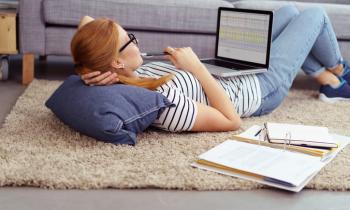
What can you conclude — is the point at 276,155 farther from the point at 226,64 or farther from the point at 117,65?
the point at 226,64

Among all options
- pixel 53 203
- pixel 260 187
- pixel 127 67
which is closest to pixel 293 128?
pixel 260 187

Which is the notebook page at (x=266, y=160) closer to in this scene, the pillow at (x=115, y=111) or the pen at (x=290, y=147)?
the pen at (x=290, y=147)

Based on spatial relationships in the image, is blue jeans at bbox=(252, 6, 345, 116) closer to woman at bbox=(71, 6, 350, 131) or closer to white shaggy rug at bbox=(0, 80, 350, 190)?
woman at bbox=(71, 6, 350, 131)

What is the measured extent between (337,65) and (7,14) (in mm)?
1578

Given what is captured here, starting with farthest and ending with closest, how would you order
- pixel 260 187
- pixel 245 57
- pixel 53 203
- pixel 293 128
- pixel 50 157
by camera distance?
pixel 245 57
pixel 293 128
pixel 50 157
pixel 260 187
pixel 53 203

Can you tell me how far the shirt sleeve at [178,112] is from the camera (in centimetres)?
166

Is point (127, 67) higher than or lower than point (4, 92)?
higher

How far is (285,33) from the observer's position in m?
2.22

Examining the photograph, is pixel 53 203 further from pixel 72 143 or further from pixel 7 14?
pixel 7 14

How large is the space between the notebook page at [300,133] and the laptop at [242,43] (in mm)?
300

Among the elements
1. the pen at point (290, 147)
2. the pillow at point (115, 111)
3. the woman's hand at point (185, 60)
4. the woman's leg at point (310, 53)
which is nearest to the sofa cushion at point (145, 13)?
the woman's leg at point (310, 53)

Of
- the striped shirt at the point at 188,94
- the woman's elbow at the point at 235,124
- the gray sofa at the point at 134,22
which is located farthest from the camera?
the gray sofa at the point at 134,22

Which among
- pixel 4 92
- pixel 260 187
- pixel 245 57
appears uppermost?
pixel 245 57

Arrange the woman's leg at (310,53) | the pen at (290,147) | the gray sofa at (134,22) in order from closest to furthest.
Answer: the pen at (290,147), the woman's leg at (310,53), the gray sofa at (134,22)
